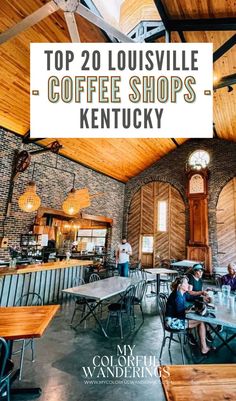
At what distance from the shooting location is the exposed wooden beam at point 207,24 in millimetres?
3766

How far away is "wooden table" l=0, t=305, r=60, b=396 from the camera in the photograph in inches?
73.1

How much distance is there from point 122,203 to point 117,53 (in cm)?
900

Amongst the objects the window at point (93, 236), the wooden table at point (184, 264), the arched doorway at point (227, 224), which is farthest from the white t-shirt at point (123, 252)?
the window at point (93, 236)

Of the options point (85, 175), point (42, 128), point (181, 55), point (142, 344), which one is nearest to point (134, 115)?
point (181, 55)

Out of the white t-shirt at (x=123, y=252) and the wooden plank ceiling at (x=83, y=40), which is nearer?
the wooden plank ceiling at (x=83, y=40)

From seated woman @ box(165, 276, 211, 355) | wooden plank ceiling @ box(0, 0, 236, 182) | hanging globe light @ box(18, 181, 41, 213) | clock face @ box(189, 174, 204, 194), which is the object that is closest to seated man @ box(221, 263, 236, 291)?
seated woman @ box(165, 276, 211, 355)

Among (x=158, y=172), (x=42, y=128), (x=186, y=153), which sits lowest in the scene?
(x=42, y=128)

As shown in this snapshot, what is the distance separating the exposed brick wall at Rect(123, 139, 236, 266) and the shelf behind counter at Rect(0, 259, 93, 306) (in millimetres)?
5364

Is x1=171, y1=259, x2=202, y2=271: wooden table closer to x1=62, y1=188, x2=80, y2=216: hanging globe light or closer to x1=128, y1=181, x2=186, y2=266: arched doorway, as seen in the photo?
x1=128, y1=181, x2=186, y2=266: arched doorway

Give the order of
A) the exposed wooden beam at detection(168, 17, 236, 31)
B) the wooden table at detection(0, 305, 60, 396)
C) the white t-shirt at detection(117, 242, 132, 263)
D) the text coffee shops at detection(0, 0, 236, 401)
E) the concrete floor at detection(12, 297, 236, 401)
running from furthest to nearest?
the white t-shirt at detection(117, 242, 132, 263) → the exposed wooden beam at detection(168, 17, 236, 31) → the concrete floor at detection(12, 297, 236, 401) → the text coffee shops at detection(0, 0, 236, 401) → the wooden table at detection(0, 305, 60, 396)

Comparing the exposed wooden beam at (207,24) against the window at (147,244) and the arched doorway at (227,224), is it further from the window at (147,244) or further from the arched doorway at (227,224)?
the window at (147,244)

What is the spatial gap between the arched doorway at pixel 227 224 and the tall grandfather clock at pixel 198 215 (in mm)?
603

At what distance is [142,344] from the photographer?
330 cm

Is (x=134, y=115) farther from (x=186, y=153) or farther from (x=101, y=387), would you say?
(x=186, y=153)
